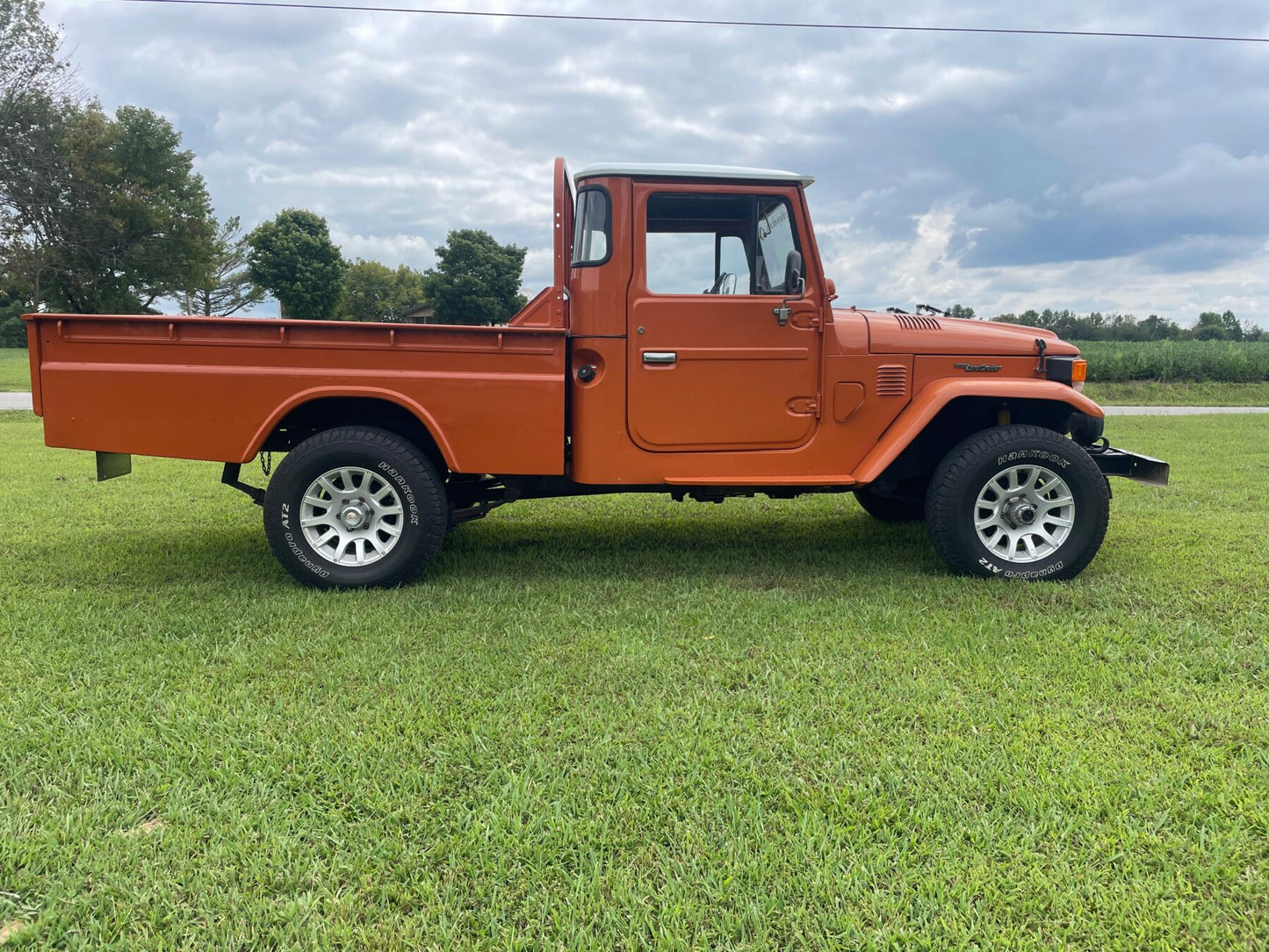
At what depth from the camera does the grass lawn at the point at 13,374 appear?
1844 centimetres

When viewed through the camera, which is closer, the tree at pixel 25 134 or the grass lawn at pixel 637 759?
the grass lawn at pixel 637 759

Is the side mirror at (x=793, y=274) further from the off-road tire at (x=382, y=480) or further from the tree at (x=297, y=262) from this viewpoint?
the tree at (x=297, y=262)

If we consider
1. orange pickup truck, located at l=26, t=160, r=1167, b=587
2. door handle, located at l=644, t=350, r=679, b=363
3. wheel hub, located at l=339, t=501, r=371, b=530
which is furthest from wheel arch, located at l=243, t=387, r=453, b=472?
door handle, located at l=644, t=350, r=679, b=363

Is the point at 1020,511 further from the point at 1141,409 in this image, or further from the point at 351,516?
the point at 1141,409

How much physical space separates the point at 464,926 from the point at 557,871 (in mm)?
243

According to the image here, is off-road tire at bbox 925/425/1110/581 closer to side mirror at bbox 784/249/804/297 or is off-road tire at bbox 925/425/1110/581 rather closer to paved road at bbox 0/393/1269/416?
side mirror at bbox 784/249/804/297

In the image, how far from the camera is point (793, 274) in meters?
3.95

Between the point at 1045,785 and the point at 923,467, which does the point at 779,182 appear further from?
the point at 1045,785

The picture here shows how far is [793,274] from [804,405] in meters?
0.67

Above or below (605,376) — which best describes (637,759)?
below

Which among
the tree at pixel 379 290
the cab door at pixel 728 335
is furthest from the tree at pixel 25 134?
the cab door at pixel 728 335

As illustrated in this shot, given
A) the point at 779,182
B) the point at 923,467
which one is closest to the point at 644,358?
the point at 779,182

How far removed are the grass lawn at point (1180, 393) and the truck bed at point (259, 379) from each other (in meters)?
18.8

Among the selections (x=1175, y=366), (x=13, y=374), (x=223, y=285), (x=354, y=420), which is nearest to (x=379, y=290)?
(x=223, y=285)
